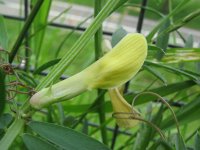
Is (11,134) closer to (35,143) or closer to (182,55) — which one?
(35,143)

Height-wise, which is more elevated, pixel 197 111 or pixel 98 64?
pixel 98 64

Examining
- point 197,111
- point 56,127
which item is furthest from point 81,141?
point 197,111

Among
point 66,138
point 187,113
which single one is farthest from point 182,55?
point 66,138

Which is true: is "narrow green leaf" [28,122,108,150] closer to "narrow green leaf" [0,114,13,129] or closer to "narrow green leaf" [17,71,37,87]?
"narrow green leaf" [0,114,13,129]

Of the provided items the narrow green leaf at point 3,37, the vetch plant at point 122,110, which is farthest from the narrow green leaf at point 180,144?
the narrow green leaf at point 3,37

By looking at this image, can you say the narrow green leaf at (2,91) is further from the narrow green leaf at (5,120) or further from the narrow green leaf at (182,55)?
the narrow green leaf at (182,55)

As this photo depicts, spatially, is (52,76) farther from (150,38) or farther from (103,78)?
(150,38)

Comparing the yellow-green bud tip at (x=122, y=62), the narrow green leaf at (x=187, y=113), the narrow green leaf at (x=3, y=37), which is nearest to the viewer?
the yellow-green bud tip at (x=122, y=62)
